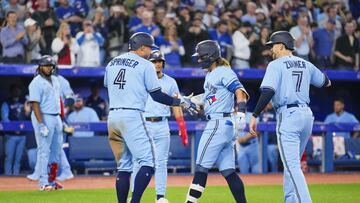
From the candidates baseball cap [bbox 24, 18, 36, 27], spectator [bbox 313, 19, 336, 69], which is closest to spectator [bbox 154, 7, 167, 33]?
baseball cap [bbox 24, 18, 36, 27]

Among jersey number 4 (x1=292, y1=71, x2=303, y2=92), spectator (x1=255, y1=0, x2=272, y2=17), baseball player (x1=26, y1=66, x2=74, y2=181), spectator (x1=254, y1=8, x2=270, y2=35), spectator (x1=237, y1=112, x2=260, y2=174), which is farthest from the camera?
spectator (x1=255, y1=0, x2=272, y2=17)

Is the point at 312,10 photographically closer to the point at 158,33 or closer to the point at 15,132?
the point at 158,33

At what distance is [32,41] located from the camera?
16375mm

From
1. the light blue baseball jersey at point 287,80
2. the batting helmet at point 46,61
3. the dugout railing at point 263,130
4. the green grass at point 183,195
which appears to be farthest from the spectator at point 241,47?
the light blue baseball jersey at point 287,80

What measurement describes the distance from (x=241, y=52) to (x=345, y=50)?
2609mm

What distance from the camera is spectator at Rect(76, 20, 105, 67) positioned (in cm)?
1650

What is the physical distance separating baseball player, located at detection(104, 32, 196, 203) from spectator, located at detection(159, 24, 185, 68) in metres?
8.25

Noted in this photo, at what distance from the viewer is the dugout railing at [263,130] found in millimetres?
15961

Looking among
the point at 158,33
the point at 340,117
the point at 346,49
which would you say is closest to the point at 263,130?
the point at 340,117

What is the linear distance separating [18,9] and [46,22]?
93 centimetres

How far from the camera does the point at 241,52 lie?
17.9 m

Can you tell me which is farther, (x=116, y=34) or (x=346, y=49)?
(x=346, y=49)

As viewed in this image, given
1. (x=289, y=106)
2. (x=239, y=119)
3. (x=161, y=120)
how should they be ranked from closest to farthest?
(x=289, y=106), (x=239, y=119), (x=161, y=120)

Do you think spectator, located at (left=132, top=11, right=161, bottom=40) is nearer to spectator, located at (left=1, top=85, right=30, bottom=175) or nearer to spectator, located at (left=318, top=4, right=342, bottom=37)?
spectator, located at (left=1, top=85, right=30, bottom=175)
